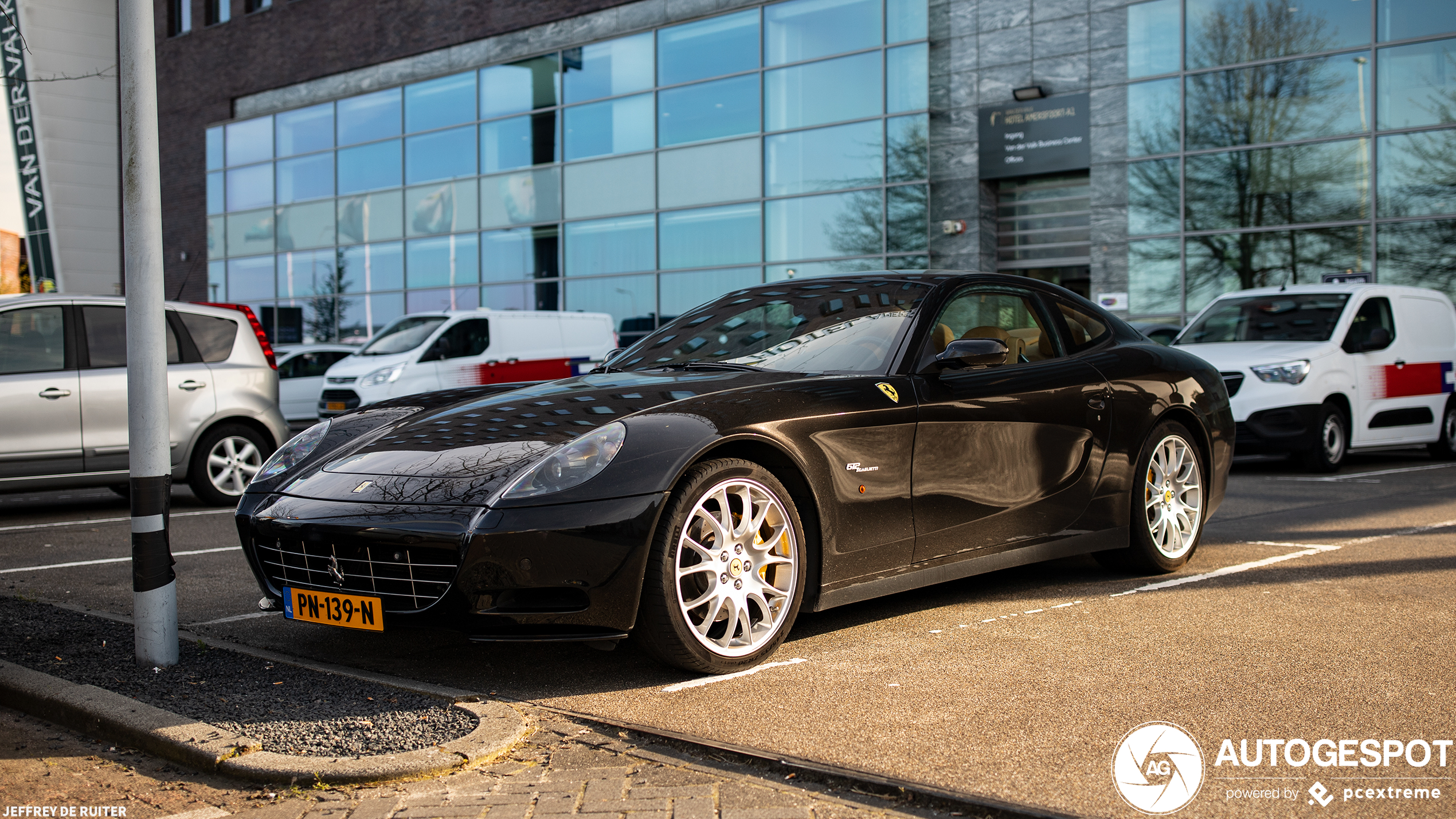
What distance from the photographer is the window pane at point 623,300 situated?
949 inches

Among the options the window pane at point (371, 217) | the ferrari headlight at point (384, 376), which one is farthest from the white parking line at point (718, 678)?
the window pane at point (371, 217)

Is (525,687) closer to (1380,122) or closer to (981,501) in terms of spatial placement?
(981,501)

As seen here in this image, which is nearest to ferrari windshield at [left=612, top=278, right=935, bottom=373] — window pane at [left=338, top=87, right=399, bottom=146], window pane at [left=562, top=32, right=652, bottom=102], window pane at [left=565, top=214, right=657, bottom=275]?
window pane at [left=565, top=214, right=657, bottom=275]

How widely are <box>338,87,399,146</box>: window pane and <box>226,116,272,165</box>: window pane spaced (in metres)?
3.29

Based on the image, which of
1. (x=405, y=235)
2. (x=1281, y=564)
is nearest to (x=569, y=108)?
(x=405, y=235)

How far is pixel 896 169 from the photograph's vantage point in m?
20.8

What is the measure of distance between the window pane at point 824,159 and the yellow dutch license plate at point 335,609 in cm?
1807

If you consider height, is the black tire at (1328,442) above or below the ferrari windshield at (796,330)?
below

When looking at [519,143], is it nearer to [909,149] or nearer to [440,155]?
[440,155]

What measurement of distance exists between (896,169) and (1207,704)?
18032 millimetres

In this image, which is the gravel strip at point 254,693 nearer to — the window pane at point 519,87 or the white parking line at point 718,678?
the white parking line at point 718,678

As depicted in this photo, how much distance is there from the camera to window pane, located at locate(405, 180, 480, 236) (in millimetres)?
27031

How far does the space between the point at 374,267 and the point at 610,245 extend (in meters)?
7.54

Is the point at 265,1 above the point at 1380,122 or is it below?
above
